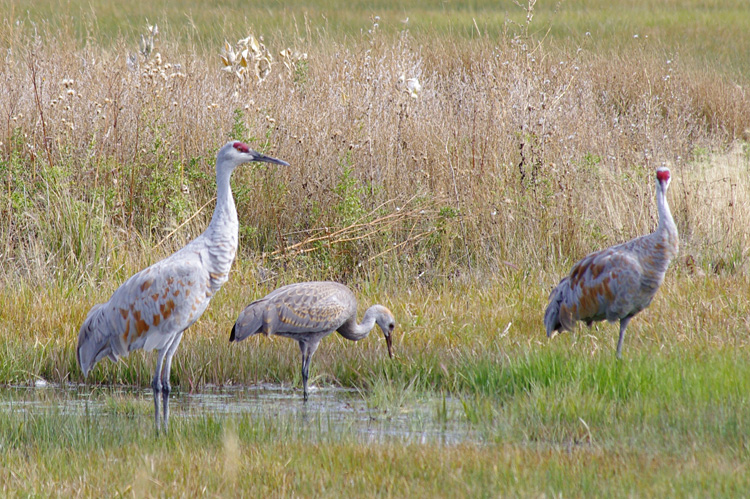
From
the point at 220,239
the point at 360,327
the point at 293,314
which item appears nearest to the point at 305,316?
the point at 293,314

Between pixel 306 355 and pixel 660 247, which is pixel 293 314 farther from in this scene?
pixel 660 247

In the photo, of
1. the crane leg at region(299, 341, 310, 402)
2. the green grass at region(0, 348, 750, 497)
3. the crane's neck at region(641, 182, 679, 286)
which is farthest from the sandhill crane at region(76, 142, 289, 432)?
the crane's neck at region(641, 182, 679, 286)

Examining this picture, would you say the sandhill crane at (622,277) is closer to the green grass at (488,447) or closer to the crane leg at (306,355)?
the green grass at (488,447)

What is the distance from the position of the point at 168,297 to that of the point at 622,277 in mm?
2991

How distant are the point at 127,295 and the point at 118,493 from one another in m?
2.05

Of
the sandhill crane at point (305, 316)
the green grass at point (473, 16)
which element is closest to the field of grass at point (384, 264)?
the sandhill crane at point (305, 316)

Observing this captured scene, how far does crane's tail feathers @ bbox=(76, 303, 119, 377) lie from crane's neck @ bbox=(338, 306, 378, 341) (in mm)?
1763

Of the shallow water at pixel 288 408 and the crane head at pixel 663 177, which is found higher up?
the crane head at pixel 663 177

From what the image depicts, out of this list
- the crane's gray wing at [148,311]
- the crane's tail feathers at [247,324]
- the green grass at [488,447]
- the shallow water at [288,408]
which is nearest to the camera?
the green grass at [488,447]

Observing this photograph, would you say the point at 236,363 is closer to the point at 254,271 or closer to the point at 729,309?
the point at 254,271

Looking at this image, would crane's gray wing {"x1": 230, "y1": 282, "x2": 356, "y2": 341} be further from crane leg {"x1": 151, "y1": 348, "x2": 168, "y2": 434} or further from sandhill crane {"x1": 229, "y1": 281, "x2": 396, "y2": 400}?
crane leg {"x1": 151, "y1": 348, "x2": 168, "y2": 434}

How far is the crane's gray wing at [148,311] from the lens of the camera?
18.2 ft

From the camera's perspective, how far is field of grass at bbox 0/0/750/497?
4.33 meters

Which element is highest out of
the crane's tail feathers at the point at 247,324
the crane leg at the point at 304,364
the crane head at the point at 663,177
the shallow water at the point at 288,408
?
the crane head at the point at 663,177
